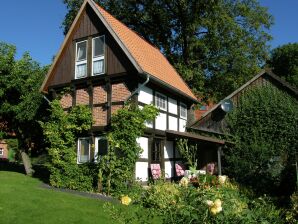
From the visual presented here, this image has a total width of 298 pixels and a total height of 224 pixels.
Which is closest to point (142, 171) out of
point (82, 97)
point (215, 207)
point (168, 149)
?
point (168, 149)

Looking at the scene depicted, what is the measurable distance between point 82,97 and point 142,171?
4579 millimetres

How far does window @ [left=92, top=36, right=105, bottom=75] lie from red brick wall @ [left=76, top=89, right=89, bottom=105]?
106 centimetres

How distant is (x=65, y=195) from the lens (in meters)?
14.1

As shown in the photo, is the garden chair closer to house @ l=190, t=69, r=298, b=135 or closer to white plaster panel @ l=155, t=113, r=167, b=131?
white plaster panel @ l=155, t=113, r=167, b=131

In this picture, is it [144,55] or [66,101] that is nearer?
[66,101]

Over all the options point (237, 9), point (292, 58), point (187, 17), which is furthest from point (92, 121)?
point (292, 58)

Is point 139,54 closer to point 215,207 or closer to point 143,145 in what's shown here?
point 143,145

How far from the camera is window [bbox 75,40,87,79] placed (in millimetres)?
18281

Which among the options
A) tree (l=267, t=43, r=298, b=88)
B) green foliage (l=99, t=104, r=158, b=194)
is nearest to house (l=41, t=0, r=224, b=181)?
green foliage (l=99, t=104, r=158, b=194)

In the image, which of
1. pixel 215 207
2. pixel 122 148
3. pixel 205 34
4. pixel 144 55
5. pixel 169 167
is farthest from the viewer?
pixel 205 34

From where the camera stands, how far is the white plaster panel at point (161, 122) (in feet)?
60.9

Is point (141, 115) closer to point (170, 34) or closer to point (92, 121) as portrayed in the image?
point (92, 121)

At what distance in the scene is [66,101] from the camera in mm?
18703

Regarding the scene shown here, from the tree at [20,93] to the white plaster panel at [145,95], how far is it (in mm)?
6917
